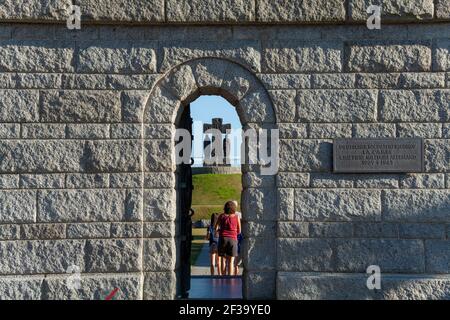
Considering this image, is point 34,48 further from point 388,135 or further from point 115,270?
point 388,135

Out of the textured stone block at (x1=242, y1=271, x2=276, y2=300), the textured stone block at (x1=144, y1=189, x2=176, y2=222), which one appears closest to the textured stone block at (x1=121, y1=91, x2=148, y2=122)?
the textured stone block at (x1=144, y1=189, x2=176, y2=222)

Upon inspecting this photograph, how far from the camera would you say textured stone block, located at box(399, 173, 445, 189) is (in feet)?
22.4

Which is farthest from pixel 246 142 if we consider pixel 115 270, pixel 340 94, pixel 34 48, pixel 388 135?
pixel 34 48

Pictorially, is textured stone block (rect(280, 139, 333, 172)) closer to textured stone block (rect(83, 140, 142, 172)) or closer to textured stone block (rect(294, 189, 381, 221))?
textured stone block (rect(294, 189, 381, 221))

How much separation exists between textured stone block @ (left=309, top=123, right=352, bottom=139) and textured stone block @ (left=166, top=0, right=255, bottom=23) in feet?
5.01

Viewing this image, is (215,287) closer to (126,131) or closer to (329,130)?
(126,131)

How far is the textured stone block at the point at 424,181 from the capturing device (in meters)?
6.81

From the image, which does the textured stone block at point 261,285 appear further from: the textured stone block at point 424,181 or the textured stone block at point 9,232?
the textured stone block at point 9,232

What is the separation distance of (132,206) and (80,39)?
84.2 inches

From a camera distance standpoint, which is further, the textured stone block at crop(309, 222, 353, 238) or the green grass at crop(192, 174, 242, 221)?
the green grass at crop(192, 174, 242, 221)

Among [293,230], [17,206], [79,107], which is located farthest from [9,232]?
[293,230]

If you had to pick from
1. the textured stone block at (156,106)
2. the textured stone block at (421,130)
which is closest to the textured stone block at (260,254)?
the textured stone block at (156,106)
